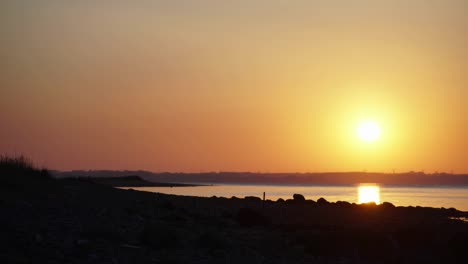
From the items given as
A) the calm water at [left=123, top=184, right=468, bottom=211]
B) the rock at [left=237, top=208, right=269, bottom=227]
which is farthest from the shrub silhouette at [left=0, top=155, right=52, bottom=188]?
the calm water at [left=123, top=184, right=468, bottom=211]

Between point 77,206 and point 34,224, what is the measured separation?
4988 millimetres

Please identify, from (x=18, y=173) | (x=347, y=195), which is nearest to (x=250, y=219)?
(x=18, y=173)

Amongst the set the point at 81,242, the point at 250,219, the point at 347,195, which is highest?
the point at 347,195

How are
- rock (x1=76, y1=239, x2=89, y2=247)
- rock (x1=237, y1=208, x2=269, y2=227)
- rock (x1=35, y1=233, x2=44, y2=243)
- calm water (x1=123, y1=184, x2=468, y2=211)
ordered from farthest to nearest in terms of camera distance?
calm water (x1=123, y1=184, x2=468, y2=211), rock (x1=237, y1=208, x2=269, y2=227), rock (x1=76, y1=239, x2=89, y2=247), rock (x1=35, y1=233, x2=44, y2=243)

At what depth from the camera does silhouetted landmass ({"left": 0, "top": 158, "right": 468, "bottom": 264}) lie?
14.7 metres

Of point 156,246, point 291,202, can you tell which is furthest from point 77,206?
point 291,202

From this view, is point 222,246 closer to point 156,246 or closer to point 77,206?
point 156,246

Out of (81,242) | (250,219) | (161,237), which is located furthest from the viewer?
(250,219)

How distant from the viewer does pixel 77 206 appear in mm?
21031

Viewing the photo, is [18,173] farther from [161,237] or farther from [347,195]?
[347,195]

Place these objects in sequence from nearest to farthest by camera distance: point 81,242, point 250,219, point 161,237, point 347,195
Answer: point 81,242 → point 161,237 → point 250,219 → point 347,195

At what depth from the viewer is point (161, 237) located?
17188mm

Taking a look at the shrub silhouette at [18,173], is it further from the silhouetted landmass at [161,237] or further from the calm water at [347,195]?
the calm water at [347,195]

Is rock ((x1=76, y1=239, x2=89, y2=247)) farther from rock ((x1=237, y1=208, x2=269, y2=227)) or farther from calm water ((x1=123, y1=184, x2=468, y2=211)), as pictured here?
calm water ((x1=123, y1=184, x2=468, y2=211))
